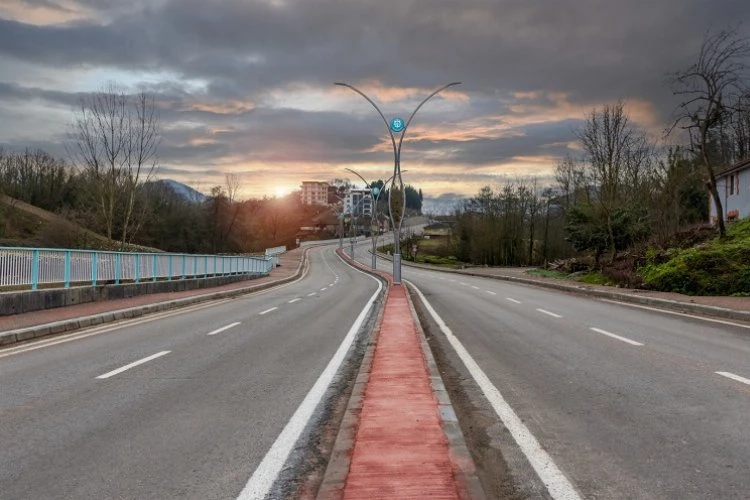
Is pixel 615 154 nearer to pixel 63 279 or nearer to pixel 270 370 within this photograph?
pixel 63 279

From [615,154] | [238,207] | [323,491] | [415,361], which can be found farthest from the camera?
[238,207]

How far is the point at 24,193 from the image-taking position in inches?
3666

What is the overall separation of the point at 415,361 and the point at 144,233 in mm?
90827

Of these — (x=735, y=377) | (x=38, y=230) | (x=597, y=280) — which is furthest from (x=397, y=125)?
(x=38, y=230)

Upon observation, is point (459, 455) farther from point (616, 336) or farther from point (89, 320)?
point (89, 320)

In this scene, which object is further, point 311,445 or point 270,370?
point 270,370

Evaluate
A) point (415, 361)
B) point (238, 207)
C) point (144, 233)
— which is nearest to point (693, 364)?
point (415, 361)

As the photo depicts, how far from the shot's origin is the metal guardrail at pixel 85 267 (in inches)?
631

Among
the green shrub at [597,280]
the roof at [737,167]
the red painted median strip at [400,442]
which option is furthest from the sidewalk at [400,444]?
the roof at [737,167]

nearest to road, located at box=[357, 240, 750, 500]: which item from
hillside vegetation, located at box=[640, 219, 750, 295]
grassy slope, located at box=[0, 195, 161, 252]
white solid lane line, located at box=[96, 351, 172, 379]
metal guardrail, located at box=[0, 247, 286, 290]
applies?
white solid lane line, located at box=[96, 351, 172, 379]

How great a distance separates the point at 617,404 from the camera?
657 cm

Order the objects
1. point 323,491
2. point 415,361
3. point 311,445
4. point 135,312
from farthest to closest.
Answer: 1. point 135,312
2. point 415,361
3. point 311,445
4. point 323,491

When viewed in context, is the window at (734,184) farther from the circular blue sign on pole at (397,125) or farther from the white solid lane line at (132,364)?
the white solid lane line at (132,364)

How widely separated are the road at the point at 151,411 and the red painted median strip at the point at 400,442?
2.16ft
